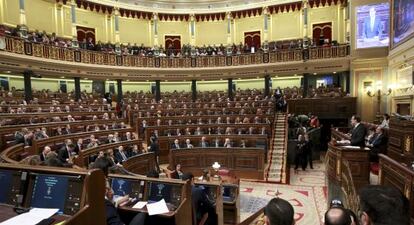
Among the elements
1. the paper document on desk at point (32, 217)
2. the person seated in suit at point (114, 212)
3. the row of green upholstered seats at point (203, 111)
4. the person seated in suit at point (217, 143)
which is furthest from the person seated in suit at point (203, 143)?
the paper document on desk at point (32, 217)

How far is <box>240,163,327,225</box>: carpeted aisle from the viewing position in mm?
5469

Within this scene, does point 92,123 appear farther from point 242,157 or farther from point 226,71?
point 226,71

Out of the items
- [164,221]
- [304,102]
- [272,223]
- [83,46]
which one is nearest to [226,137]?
[304,102]

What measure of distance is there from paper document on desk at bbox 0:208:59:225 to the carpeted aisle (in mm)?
4206

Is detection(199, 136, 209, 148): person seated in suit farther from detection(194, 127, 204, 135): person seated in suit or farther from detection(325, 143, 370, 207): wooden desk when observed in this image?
detection(325, 143, 370, 207): wooden desk

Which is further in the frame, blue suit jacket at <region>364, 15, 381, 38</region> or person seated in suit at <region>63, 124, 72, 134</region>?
blue suit jacket at <region>364, 15, 381, 38</region>

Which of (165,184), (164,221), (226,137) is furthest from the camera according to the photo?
(226,137)

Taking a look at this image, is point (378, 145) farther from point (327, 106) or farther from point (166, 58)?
point (166, 58)

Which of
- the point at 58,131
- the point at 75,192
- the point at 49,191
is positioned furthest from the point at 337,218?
the point at 58,131

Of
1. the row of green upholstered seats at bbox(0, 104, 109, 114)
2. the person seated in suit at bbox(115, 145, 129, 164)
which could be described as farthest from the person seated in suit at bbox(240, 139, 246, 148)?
the row of green upholstered seats at bbox(0, 104, 109, 114)

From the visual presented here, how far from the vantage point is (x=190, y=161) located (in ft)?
29.1

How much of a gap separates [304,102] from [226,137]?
5874 mm

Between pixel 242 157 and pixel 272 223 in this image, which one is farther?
pixel 242 157

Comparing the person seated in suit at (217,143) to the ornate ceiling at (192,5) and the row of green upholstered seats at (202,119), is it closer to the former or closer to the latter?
the row of green upholstered seats at (202,119)
